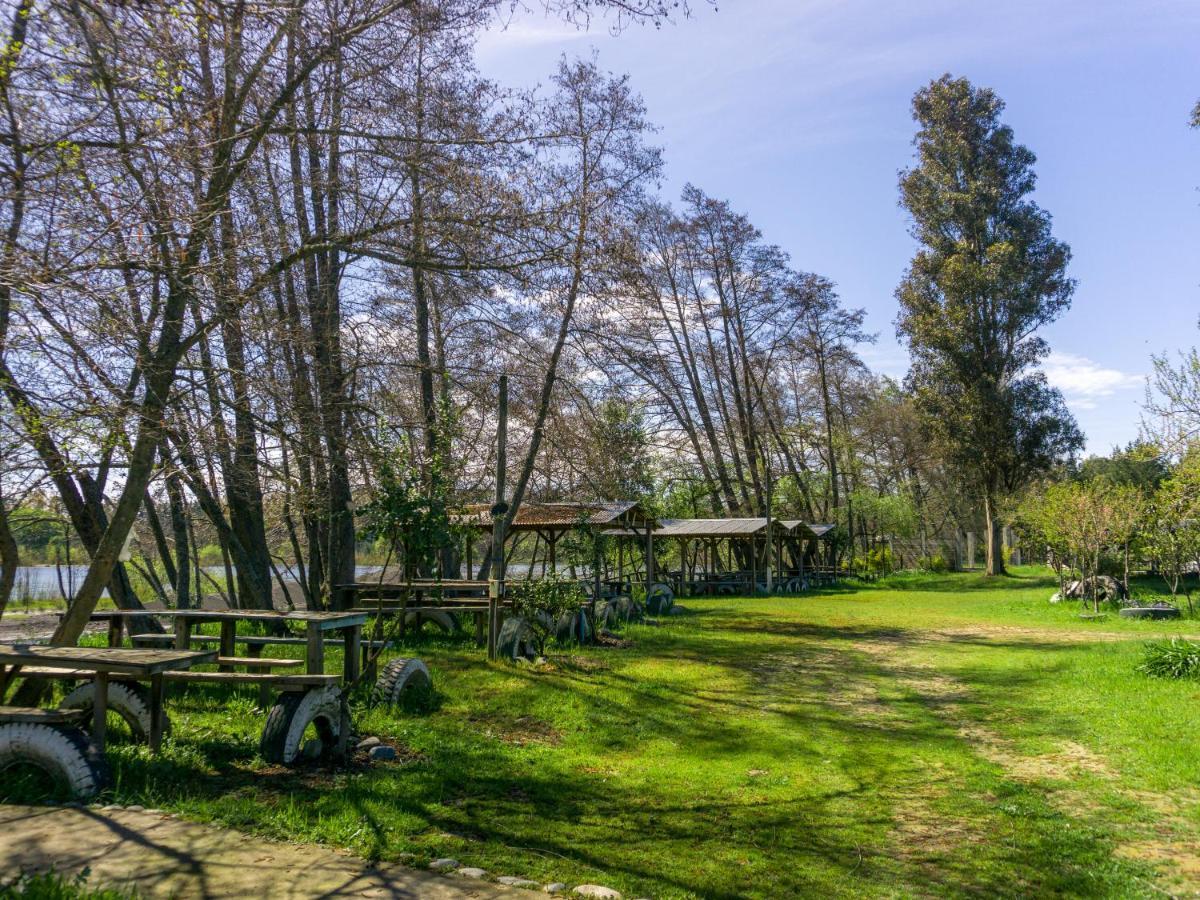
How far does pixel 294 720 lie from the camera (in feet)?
19.1

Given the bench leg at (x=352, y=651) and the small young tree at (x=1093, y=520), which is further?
the small young tree at (x=1093, y=520)

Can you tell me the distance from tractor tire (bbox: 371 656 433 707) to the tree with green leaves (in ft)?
91.2

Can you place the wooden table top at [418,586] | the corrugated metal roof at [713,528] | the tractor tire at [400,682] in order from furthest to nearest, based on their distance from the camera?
the corrugated metal roof at [713,528]
the wooden table top at [418,586]
the tractor tire at [400,682]

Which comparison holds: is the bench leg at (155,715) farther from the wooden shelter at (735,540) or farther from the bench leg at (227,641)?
the wooden shelter at (735,540)

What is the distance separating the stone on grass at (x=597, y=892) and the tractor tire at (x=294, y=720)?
2.56m

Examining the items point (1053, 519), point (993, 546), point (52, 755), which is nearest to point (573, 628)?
point (52, 755)

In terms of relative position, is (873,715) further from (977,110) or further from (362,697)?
(977,110)

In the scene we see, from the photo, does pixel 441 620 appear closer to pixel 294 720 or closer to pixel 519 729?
pixel 519 729

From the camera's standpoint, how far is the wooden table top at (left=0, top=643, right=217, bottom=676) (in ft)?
17.1

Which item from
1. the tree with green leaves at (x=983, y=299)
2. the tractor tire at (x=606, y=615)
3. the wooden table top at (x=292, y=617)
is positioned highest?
the tree with green leaves at (x=983, y=299)

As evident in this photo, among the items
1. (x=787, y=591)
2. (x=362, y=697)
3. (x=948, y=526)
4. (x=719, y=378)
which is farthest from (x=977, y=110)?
(x=362, y=697)

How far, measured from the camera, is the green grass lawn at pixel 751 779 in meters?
4.53

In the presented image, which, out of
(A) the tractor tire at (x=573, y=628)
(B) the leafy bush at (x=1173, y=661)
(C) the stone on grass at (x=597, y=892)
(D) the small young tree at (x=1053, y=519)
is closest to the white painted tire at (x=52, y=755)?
(C) the stone on grass at (x=597, y=892)

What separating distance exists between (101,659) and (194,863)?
1913 mm
